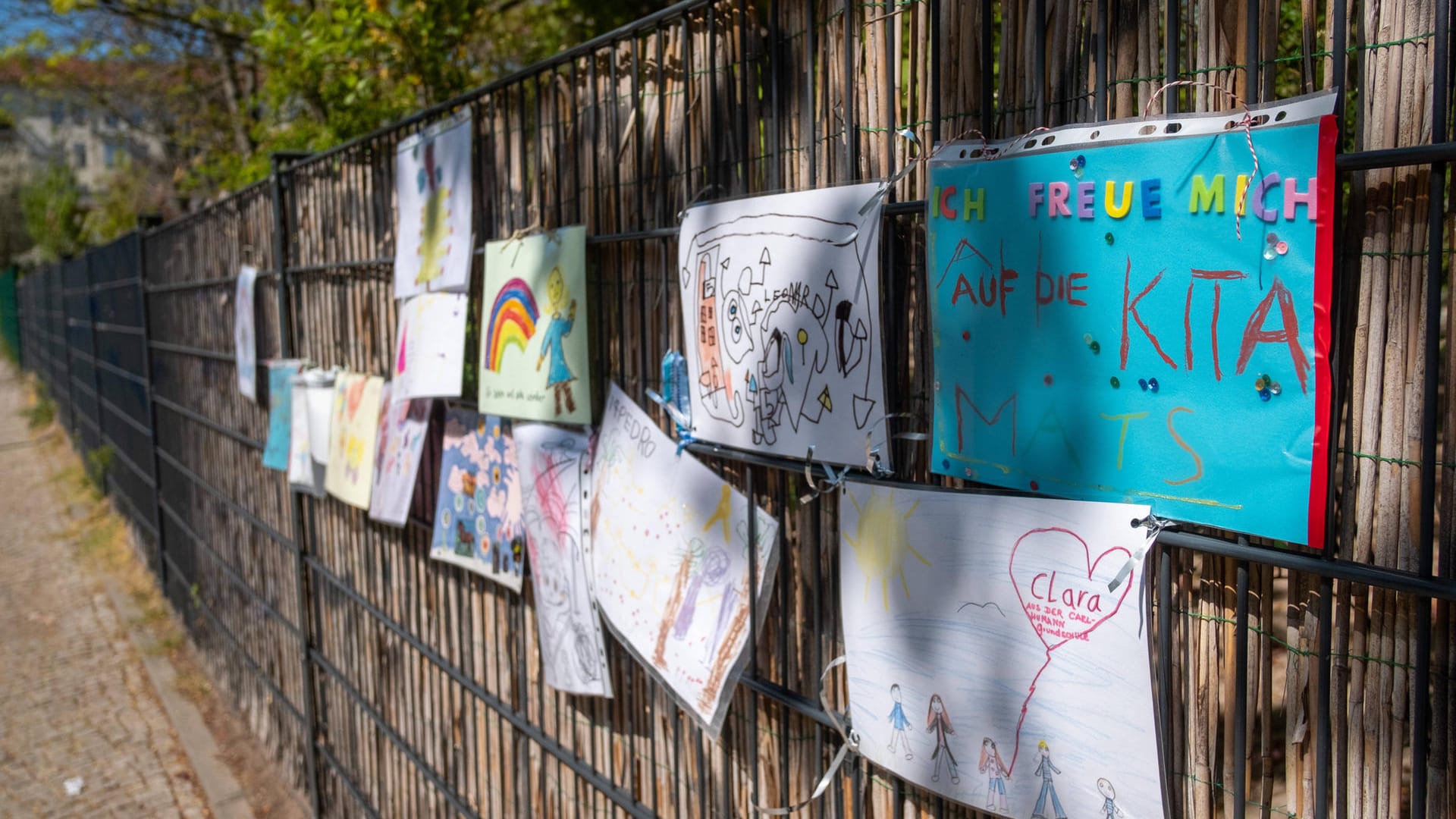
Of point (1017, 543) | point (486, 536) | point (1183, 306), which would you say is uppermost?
point (1183, 306)

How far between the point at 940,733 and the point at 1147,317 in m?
0.72

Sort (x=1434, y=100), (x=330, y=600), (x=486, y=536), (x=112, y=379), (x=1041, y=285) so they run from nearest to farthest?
(x=1434, y=100) → (x=1041, y=285) → (x=486, y=536) → (x=330, y=600) → (x=112, y=379)

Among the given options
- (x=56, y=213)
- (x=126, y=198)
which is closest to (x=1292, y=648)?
(x=126, y=198)

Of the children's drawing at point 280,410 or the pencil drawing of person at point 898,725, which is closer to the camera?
the pencil drawing of person at point 898,725

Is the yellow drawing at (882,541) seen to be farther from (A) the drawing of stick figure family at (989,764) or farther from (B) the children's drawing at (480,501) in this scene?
(B) the children's drawing at (480,501)

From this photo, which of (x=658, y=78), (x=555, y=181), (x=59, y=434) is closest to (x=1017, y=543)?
(x=658, y=78)

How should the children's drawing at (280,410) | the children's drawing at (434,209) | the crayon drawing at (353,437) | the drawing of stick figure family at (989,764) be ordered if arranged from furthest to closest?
the children's drawing at (280,410) → the crayon drawing at (353,437) → the children's drawing at (434,209) → the drawing of stick figure family at (989,764)

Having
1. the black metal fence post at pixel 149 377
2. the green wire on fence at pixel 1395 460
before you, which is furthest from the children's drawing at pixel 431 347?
the black metal fence post at pixel 149 377

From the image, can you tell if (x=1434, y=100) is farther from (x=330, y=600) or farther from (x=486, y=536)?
(x=330, y=600)

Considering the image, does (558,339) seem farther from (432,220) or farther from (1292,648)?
(1292,648)

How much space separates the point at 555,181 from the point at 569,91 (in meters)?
0.22

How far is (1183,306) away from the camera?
4.10 ft

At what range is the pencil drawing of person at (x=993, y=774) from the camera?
5.02 ft

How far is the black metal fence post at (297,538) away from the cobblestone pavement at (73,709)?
4.06 ft
